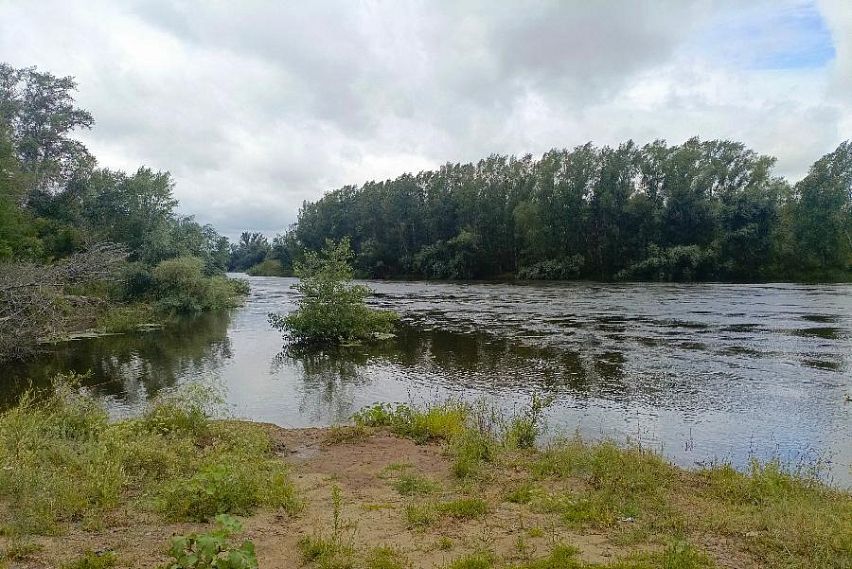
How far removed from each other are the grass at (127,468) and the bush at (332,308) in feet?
44.7

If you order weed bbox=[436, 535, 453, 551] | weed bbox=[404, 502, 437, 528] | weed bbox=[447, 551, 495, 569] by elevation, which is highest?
weed bbox=[447, 551, 495, 569]

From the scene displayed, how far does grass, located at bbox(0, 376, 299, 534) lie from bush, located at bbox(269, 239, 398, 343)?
13.6m

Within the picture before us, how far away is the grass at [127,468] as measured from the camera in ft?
20.6

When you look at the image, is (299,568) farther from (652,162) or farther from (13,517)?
(652,162)

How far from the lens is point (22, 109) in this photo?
37.7 meters

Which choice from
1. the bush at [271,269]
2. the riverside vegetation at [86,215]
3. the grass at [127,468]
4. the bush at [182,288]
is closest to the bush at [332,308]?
the riverside vegetation at [86,215]

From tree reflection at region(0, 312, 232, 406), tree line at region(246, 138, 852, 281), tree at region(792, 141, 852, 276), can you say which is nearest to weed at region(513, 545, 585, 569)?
tree reflection at region(0, 312, 232, 406)

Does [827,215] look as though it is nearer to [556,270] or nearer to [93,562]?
[556,270]

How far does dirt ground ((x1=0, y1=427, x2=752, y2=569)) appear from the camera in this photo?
5.23 metres

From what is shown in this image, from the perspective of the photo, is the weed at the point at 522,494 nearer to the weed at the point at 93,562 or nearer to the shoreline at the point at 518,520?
the shoreline at the point at 518,520

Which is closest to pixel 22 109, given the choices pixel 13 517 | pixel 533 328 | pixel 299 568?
pixel 533 328

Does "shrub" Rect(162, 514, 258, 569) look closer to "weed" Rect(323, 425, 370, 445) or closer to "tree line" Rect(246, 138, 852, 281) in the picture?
"weed" Rect(323, 425, 370, 445)

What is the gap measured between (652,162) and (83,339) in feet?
195

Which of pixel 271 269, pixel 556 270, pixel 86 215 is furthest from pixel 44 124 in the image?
pixel 271 269
